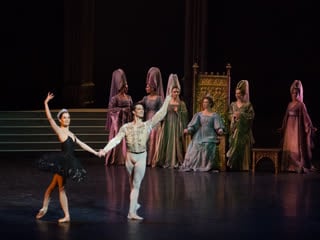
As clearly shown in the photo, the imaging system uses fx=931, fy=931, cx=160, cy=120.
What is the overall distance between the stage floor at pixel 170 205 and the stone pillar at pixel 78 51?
4.83 metres

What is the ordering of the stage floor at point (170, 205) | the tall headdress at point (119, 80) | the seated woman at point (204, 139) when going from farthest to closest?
the tall headdress at point (119, 80), the seated woman at point (204, 139), the stage floor at point (170, 205)

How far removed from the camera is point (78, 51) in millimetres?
18469

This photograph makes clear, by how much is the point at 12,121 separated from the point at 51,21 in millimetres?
3708

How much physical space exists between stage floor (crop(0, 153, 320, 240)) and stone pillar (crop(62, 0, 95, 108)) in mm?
4833

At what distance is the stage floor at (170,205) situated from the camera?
887 cm

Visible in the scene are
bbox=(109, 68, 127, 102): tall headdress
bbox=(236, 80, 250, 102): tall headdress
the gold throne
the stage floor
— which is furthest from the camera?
bbox=(109, 68, 127, 102): tall headdress

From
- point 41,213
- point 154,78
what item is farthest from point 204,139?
point 41,213

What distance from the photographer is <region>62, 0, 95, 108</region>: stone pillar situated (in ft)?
59.6

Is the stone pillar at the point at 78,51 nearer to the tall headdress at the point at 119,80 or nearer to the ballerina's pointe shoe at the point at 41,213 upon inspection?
the tall headdress at the point at 119,80

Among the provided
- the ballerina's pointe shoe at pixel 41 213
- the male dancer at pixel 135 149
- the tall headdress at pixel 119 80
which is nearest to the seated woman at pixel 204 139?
the tall headdress at pixel 119 80

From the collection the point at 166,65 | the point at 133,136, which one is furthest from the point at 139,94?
the point at 133,136

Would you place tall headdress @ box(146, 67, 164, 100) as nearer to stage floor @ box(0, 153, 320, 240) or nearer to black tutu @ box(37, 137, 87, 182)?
stage floor @ box(0, 153, 320, 240)

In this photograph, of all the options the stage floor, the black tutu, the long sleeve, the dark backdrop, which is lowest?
the stage floor

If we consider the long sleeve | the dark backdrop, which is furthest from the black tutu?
the dark backdrop
